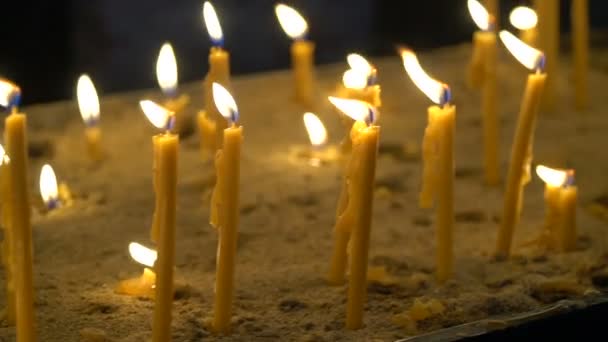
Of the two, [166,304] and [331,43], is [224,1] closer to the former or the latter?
[331,43]

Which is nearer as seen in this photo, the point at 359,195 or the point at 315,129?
the point at 359,195

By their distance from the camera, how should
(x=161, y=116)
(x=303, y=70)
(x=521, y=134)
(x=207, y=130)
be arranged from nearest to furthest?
(x=161, y=116)
(x=521, y=134)
(x=207, y=130)
(x=303, y=70)

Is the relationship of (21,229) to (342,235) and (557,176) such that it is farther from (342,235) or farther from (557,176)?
(557,176)

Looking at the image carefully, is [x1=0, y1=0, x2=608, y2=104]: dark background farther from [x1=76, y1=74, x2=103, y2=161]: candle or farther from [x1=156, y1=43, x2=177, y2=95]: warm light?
[x1=156, y1=43, x2=177, y2=95]: warm light

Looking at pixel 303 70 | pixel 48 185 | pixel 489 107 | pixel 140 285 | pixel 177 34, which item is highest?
pixel 177 34

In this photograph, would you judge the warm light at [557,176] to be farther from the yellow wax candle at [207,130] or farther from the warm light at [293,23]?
the warm light at [293,23]

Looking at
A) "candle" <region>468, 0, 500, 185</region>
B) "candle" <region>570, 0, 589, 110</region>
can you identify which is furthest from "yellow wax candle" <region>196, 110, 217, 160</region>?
"candle" <region>570, 0, 589, 110</region>

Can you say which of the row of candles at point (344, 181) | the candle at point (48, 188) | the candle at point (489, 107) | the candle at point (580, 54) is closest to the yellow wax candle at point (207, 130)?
the row of candles at point (344, 181)

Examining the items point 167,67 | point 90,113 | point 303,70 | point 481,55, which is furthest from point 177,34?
point 167,67
